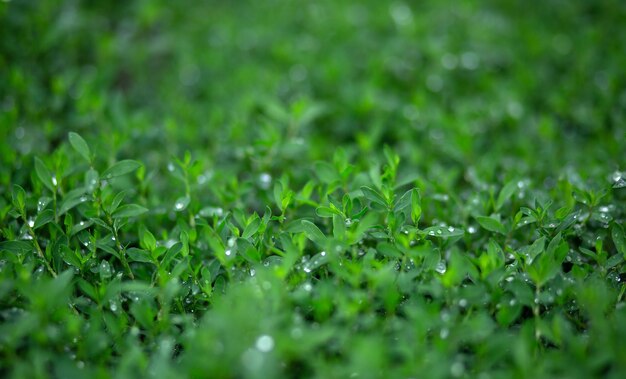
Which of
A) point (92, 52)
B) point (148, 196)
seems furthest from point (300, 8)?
point (148, 196)

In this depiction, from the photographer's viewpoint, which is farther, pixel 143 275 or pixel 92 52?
pixel 92 52

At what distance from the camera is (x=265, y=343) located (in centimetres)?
149

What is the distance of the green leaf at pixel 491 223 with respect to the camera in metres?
1.98

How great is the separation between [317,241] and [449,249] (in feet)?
1.87

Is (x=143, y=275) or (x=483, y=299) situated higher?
(x=483, y=299)

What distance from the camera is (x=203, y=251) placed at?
206 cm

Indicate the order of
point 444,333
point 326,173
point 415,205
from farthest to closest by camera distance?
point 326,173
point 415,205
point 444,333

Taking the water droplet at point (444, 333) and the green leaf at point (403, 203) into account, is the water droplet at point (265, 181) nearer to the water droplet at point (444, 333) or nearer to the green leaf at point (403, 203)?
the green leaf at point (403, 203)

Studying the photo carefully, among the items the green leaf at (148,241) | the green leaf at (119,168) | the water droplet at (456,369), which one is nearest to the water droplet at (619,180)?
the water droplet at (456,369)

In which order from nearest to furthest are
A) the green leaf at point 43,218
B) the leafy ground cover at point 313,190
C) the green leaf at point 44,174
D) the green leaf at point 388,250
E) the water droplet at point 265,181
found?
the leafy ground cover at point 313,190, the green leaf at point 388,250, the green leaf at point 43,218, the green leaf at point 44,174, the water droplet at point 265,181

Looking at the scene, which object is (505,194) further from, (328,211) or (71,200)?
(71,200)

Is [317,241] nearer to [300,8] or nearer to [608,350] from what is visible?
[608,350]

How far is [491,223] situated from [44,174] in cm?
173

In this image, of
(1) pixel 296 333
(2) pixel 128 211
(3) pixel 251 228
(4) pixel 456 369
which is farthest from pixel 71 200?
(4) pixel 456 369
